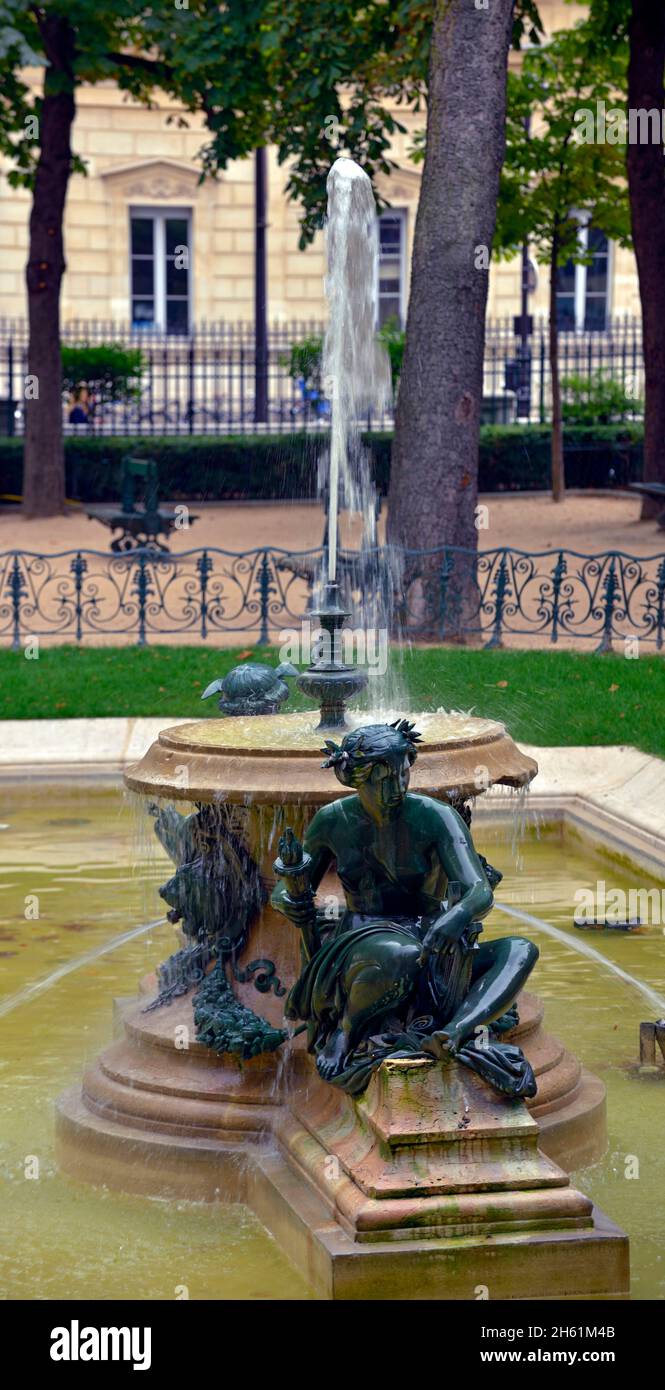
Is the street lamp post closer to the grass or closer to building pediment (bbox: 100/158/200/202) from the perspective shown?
building pediment (bbox: 100/158/200/202)

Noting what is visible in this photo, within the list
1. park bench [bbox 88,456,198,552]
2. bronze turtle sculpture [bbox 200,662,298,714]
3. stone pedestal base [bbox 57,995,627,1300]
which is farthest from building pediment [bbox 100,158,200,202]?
stone pedestal base [bbox 57,995,627,1300]

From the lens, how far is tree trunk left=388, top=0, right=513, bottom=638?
16.2 meters

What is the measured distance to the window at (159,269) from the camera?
37656 mm

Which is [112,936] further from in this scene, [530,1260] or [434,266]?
[434,266]

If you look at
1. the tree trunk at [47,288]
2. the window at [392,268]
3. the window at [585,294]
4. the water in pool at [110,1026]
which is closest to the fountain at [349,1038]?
the water in pool at [110,1026]

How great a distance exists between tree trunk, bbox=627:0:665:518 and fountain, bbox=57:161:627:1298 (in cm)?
1498

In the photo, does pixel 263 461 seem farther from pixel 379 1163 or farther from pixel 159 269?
pixel 379 1163

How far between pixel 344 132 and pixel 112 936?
49.2 ft

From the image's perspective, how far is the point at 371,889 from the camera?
593 cm

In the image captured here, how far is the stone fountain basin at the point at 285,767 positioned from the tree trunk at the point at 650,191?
50.2 feet

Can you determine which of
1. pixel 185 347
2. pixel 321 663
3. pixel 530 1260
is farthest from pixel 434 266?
pixel 185 347

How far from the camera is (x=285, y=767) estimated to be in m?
6.46

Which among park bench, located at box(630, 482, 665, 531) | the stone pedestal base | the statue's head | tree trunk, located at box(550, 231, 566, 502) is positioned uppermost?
tree trunk, located at box(550, 231, 566, 502)

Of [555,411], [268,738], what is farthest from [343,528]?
[268,738]
